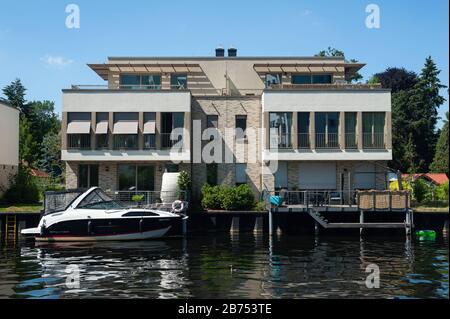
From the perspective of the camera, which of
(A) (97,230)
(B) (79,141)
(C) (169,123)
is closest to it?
(A) (97,230)

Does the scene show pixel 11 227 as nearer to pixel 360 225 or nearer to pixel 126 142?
pixel 126 142

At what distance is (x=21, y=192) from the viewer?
4112 cm

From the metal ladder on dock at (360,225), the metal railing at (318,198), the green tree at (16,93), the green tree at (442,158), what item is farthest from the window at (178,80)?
the green tree at (16,93)

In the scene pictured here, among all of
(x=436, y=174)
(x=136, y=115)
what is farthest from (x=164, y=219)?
(x=436, y=174)

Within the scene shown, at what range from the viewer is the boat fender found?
30125mm

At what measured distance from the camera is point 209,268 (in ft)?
63.6

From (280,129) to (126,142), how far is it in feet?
36.3

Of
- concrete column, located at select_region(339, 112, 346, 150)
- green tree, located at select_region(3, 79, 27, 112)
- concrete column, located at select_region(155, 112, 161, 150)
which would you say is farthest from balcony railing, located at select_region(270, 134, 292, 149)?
green tree, located at select_region(3, 79, 27, 112)

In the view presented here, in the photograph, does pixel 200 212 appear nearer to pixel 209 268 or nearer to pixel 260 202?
pixel 260 202

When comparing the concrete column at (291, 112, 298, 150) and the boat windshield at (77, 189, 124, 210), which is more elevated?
the concrete column at (291, 112, 298, 150)

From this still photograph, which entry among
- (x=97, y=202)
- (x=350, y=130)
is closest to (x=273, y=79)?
(x=350, y=130)

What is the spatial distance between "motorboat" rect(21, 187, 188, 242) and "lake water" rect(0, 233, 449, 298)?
721mm

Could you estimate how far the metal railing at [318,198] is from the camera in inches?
1278

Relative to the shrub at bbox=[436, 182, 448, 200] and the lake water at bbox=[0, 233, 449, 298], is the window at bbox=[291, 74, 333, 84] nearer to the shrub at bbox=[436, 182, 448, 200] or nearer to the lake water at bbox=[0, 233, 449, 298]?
the shrub at bbox=[436, 182, 448, 200]
